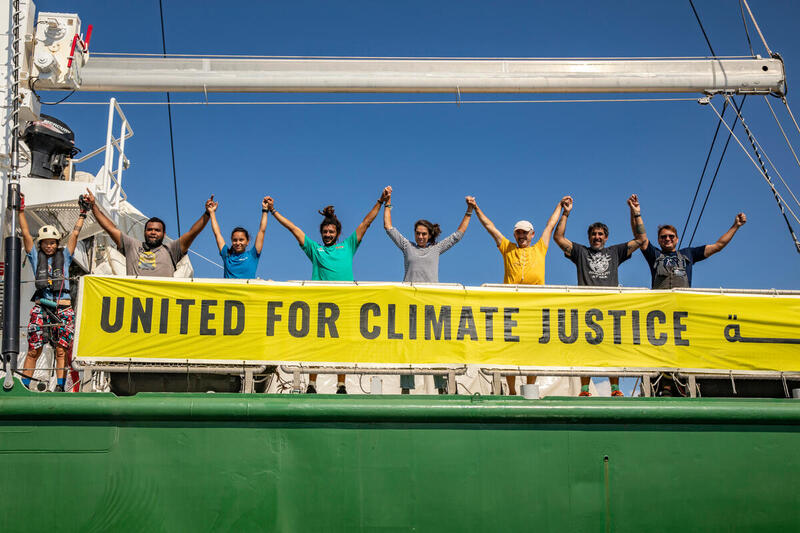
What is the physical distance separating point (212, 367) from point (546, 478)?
10.0 ft

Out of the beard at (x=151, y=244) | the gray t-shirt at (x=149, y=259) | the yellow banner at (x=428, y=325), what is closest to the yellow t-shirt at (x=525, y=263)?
the yellow banner at (x=428, y=325)

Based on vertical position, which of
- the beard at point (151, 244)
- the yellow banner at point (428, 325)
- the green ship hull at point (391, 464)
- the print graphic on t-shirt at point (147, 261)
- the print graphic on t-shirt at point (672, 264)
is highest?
→ the beard at point (151, 244)

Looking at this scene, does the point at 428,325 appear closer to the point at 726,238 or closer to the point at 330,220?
the point at 330,220

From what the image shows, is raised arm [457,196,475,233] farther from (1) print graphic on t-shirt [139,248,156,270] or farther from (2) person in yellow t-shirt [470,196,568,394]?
(1) print graphic on t-shirt [139,248,156,270]

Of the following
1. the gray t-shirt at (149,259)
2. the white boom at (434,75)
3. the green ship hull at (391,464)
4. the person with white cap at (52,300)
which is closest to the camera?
the green ship hull at (391,464)

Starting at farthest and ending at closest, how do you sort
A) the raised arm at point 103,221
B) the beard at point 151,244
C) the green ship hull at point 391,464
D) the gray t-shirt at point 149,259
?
1. the beard at point 151,244
2. the gray t-shirt at point 149,259
3. the raised arm at point 103,221
4. the green ship hull at point 391,464

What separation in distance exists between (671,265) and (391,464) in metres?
4.39

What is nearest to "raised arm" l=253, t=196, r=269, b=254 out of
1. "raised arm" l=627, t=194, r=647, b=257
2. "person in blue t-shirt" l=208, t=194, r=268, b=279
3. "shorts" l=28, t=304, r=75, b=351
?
"person in blue t-shirt" l=208, t=194, r=268, b=279

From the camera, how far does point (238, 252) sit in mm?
7934

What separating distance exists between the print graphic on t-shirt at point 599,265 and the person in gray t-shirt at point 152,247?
420 cm

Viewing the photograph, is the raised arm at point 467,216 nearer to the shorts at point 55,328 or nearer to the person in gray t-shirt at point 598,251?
the person in gray t-shirt at point 598,251

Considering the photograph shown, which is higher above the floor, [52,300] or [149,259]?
[149,259]

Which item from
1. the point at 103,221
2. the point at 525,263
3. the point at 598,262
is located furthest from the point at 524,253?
the point at 103,221

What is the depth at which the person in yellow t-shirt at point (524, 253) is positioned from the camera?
791 cm
